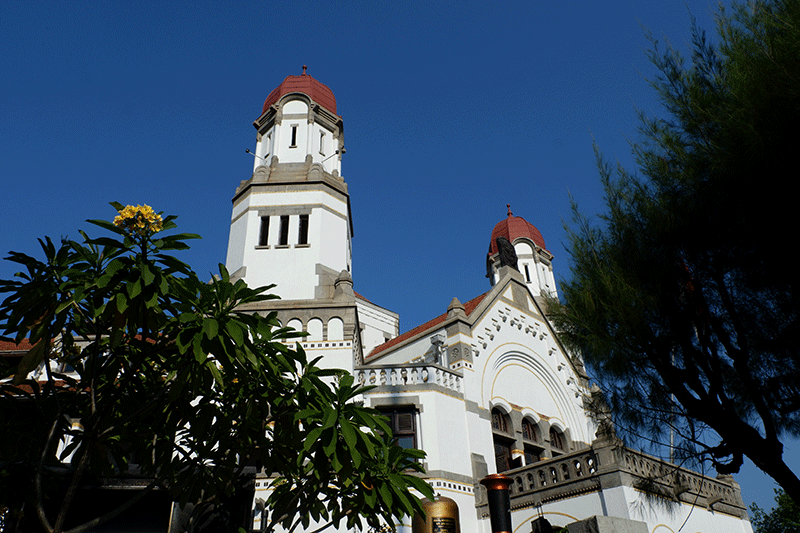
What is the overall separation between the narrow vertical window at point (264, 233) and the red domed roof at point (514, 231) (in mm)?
19447

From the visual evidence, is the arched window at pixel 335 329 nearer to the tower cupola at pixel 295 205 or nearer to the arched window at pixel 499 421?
the tower cupola at pixel 295 205

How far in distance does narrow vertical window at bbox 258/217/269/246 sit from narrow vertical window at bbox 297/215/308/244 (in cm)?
128

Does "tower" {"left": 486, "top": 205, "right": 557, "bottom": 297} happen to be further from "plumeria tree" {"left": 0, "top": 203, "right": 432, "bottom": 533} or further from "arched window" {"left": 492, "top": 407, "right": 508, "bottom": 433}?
"plumeria tree" {"left": 0, "top": 203, "right": 432, "bottom": 533}

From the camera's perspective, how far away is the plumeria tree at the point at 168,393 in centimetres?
668

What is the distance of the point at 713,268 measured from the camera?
984 cm

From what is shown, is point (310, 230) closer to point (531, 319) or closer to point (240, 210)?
point (240, 210)

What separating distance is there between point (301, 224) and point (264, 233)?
1522 mm

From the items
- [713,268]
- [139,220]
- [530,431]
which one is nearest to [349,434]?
[139,220]

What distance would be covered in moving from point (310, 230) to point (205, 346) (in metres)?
16.4

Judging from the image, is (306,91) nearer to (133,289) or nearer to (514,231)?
(514,231)

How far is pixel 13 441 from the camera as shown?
7977 mm

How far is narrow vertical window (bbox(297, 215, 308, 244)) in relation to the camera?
74.5ft

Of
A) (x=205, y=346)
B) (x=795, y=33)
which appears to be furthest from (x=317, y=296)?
(x=795, y=33)

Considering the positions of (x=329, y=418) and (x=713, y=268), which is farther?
(x=713, y=268)
